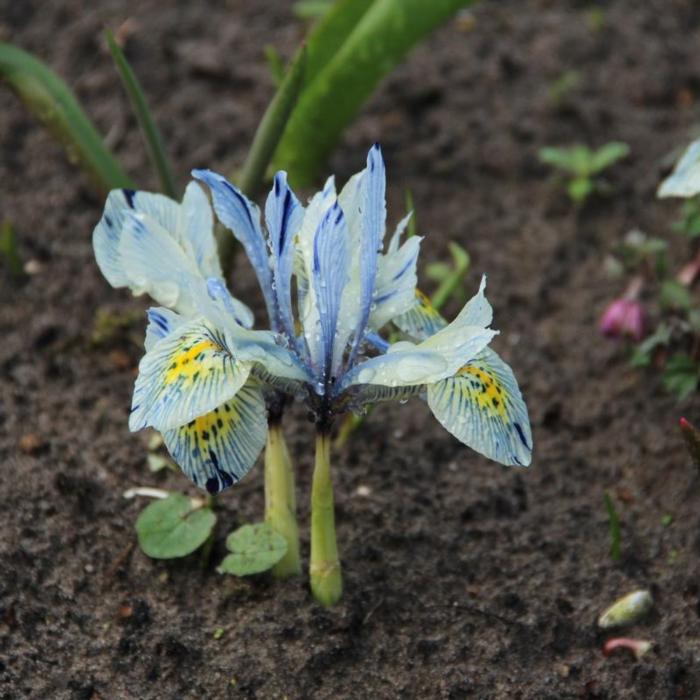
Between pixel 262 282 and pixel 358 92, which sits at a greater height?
pixel 262 282

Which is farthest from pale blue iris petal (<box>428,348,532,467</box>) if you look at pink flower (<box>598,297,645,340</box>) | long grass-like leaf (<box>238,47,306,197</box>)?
pink flower (<box>598,297,645,340</box>)

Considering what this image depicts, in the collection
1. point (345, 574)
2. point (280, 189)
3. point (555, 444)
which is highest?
point (280, 189)

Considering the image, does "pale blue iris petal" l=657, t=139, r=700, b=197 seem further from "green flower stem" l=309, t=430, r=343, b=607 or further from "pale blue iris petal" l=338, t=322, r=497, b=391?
"green flower stem" l=309, t=430, r=343, b=607

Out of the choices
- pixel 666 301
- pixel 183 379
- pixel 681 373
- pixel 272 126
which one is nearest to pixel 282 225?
pixel 183 379

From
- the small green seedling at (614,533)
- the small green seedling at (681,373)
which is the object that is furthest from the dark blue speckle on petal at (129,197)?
the small green seedling at (681,373)

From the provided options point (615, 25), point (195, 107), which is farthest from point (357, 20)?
point (615, 25)

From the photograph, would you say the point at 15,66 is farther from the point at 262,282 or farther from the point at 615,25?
the point at 615,25
